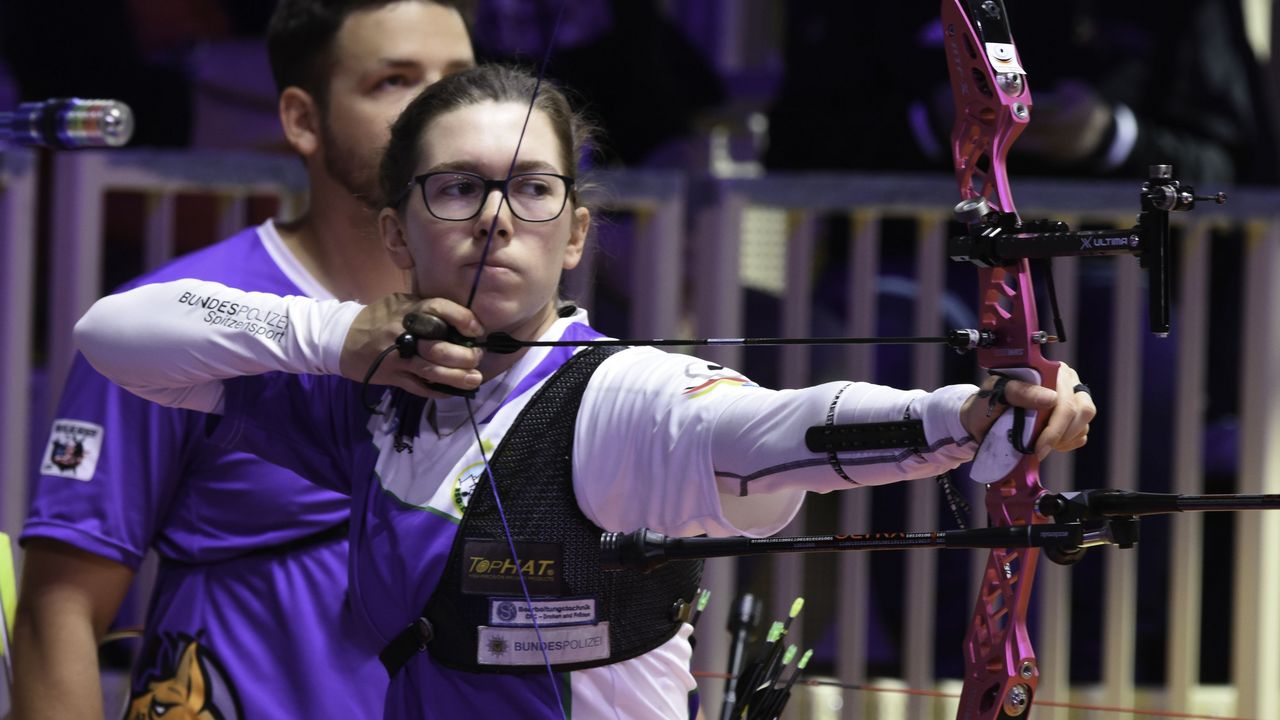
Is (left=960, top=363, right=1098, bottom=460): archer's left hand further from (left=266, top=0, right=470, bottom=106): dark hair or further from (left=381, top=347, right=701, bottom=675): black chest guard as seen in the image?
(left=266, top=0, right=470, bottom=106): dark hair

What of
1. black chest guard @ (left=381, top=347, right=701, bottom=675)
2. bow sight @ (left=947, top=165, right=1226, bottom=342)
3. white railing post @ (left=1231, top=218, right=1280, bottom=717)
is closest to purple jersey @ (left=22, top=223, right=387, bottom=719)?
black chest guard @ (left=381, top=347, right=701, bottom=675)

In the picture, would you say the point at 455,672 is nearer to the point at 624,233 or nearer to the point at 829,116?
the point at 624,233

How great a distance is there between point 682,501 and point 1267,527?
1942mm

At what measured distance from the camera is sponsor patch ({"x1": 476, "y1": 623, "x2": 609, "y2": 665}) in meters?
1.46

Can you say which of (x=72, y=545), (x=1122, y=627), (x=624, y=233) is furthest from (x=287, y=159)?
(x=1122, y=627)

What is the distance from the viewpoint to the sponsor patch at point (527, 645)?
146 centimetres

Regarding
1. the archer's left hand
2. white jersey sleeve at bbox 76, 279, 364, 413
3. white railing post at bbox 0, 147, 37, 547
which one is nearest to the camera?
the archer's left hand

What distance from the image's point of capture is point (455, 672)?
1.48 m

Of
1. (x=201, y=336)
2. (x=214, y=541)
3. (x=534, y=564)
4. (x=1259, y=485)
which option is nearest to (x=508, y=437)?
(x=534, y=564)

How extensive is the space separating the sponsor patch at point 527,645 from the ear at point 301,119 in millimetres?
945

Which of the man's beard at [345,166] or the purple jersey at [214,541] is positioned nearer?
the purple jersey at [214,541]

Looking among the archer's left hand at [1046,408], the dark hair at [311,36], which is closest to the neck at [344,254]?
the dark hair at [311,36]

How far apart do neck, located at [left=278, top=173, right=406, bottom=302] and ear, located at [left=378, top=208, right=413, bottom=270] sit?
0.51 m

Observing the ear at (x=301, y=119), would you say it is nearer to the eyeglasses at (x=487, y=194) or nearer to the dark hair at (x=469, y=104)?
the dark hair at (x=469, y=104)
